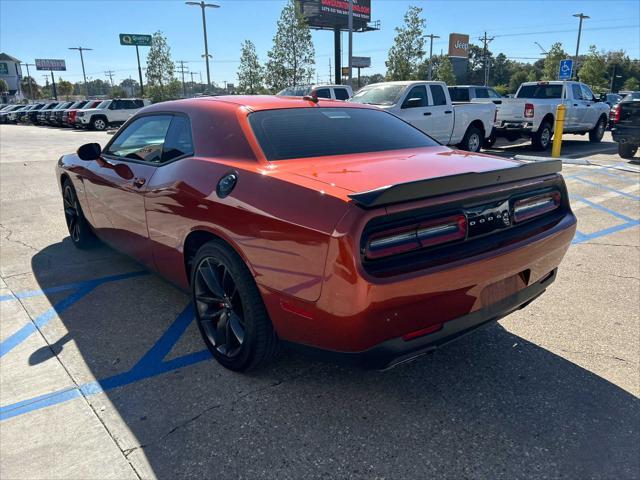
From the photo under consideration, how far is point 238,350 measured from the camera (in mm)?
2805

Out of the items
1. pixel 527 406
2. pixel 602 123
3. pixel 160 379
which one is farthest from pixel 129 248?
pixel 602 123

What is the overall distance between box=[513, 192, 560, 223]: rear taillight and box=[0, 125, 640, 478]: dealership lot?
3.00 ft

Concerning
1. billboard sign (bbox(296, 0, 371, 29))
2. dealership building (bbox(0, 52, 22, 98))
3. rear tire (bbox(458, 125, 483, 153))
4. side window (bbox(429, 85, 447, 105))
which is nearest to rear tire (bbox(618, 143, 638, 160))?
rear tire (bbox(458, 125, 483, 153))

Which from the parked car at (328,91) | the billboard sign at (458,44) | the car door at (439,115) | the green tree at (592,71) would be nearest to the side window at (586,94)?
the car door at (439,115)

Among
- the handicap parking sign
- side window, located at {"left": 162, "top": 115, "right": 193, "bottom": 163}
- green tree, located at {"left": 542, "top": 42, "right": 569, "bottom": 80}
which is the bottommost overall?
side window, located at {"left": 162, "top": 115, "right": 193, "bottom": 163}

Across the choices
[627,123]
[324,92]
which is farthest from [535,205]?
[324,92]

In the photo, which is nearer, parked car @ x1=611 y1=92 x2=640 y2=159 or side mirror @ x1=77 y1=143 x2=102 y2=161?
side mirror @ x1=77 y1=143 x2=102 y2=161

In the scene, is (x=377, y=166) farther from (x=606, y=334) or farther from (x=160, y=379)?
(x=606, y=334)

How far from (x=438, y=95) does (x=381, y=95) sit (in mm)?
1608

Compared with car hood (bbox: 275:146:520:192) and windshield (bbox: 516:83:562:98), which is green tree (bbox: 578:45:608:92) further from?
car hood (bbox: 275:146:520:192)

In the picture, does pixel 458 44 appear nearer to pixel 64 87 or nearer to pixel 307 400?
pixel 307 400

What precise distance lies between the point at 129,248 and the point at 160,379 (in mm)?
1478

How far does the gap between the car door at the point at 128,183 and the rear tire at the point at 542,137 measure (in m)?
12.1

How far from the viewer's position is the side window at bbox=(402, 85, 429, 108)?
10953 mm
